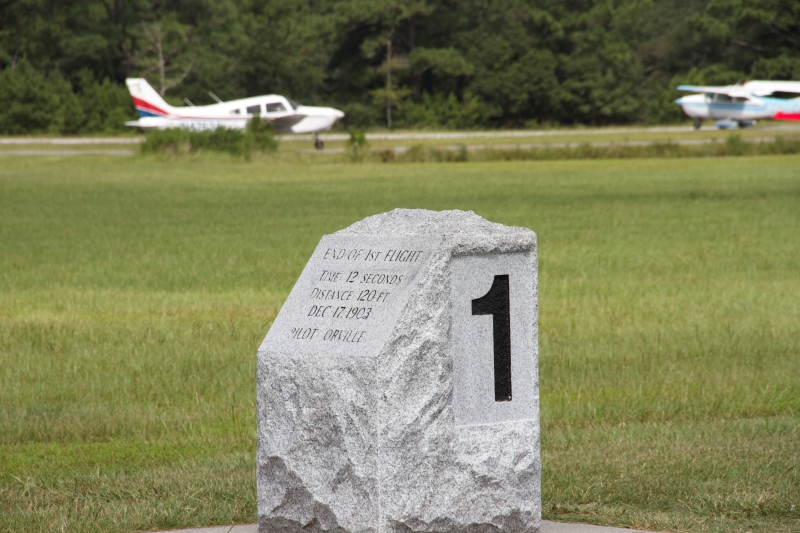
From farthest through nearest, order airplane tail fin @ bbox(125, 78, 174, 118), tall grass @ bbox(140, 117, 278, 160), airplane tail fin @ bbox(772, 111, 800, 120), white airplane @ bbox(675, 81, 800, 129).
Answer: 1. airplane tail fin @ bbox(772, 111, 800, 120)
2. white airplane @ bbox(675, 81, 800, 129)
3. airplane tail fin @ bbox(125, 78, 174, 118)
4. tall grass @ bbox(140, 117, 278, 160)

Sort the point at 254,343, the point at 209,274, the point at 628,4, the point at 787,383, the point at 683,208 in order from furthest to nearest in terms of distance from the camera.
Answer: the point at 628,4 → the point at 683,208 → the point at 209,274 → the point at 254,343 → the point at 787,383

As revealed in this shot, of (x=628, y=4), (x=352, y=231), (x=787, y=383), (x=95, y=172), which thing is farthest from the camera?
(x=628, y=4)

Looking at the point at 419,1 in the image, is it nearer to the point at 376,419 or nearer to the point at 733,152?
the point at 733,152

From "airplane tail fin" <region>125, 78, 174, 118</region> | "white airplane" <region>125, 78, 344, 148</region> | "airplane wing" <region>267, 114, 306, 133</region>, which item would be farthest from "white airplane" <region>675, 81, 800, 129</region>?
"airplane tail fin" <region>125, 78, 174, 118</region>

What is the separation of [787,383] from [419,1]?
6963 centimetres

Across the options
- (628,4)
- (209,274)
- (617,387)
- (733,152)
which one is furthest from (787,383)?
(628,4)

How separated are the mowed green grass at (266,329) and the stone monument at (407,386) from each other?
2.62ft

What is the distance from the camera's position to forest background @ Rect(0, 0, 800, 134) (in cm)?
7300

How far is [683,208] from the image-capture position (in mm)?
25312

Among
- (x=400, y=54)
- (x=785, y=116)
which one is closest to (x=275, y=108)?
(x=400, y=54)

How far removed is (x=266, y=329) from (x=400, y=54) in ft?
231

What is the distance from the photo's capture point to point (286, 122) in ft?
186

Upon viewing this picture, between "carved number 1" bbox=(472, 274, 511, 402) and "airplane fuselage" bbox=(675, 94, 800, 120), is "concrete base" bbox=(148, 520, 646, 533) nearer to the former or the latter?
"carved number 1" bbox=(472, 274, 511, 402)

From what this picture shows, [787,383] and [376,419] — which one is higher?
[376,419]
